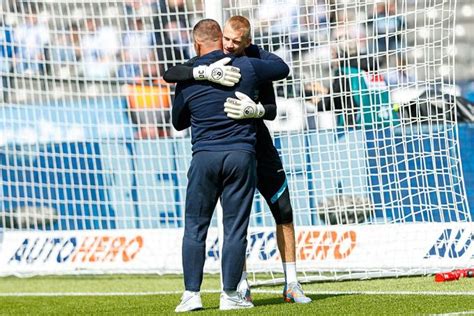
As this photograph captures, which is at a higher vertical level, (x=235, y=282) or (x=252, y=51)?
(x=252, y=51)

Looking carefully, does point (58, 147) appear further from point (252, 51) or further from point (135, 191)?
point (252, 51)

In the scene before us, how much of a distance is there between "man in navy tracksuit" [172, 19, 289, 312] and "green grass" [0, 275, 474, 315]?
0.78 feet

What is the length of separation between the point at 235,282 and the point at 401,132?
2.96 m

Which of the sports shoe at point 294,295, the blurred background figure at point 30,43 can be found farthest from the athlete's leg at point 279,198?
the blurred background figure at point 30,43

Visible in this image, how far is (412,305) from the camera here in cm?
633

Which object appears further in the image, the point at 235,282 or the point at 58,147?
the point at 58,147

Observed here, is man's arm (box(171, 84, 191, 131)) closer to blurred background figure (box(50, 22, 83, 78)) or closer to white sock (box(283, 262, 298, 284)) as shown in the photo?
white sock (box(283, 262, 298, 284))

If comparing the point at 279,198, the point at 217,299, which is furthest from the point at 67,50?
the point at 279,198

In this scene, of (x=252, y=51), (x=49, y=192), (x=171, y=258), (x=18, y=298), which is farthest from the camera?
(x=49, y=192)

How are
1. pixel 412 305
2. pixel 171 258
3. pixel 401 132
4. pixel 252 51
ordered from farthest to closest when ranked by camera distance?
1. pixel 171 258
2. pixel 401 132
3. pixel 252 51
4. pixel 412 305

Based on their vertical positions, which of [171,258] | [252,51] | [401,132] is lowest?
[171,258]

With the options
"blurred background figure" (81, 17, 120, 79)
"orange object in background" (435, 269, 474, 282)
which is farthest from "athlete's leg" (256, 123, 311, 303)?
"blurred background figure" (81, 17, 120, 79)

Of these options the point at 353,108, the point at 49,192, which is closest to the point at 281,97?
the point at 353,108

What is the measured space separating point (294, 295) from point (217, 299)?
816 millimetres
